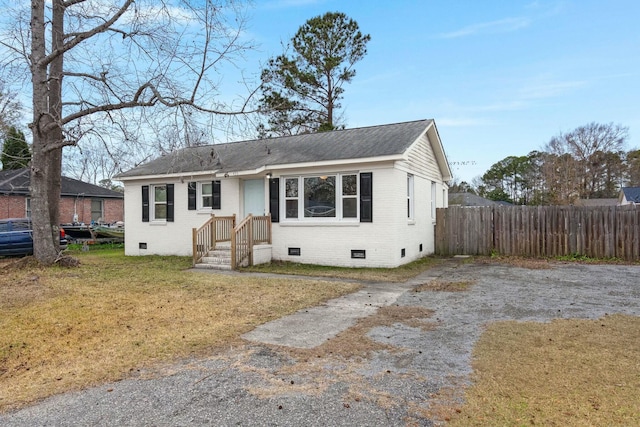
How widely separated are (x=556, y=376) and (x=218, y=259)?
9.60 m

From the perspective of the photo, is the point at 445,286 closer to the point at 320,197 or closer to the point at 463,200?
the point at 320,197

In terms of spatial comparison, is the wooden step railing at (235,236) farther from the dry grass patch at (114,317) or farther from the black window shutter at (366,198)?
the black window shutter at (366,198)

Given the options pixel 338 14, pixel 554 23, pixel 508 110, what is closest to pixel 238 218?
pixel 554 23

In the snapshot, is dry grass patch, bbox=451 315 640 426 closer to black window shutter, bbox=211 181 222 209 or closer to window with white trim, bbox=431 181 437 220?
window with white trim, bbox=431 181 437 220

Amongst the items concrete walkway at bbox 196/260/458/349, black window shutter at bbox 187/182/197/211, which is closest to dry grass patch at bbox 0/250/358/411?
concrete walkway at bbox 196/260/458/349

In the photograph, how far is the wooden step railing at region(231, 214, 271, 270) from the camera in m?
11.2

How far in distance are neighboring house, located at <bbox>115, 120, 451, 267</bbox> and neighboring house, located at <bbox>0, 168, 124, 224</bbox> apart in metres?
11.9

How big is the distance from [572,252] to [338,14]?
1740 cm

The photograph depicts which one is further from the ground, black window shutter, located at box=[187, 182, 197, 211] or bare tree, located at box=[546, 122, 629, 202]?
bare tree, located at box=[546, 122, 629, 202]

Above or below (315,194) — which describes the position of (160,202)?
below

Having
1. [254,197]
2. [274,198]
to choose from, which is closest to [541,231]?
[274,198]

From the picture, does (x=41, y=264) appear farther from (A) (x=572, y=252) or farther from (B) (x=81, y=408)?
(A) (x=572, y=252)

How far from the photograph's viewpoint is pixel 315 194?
12.0 m

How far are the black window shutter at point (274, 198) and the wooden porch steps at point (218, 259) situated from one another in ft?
5.49
